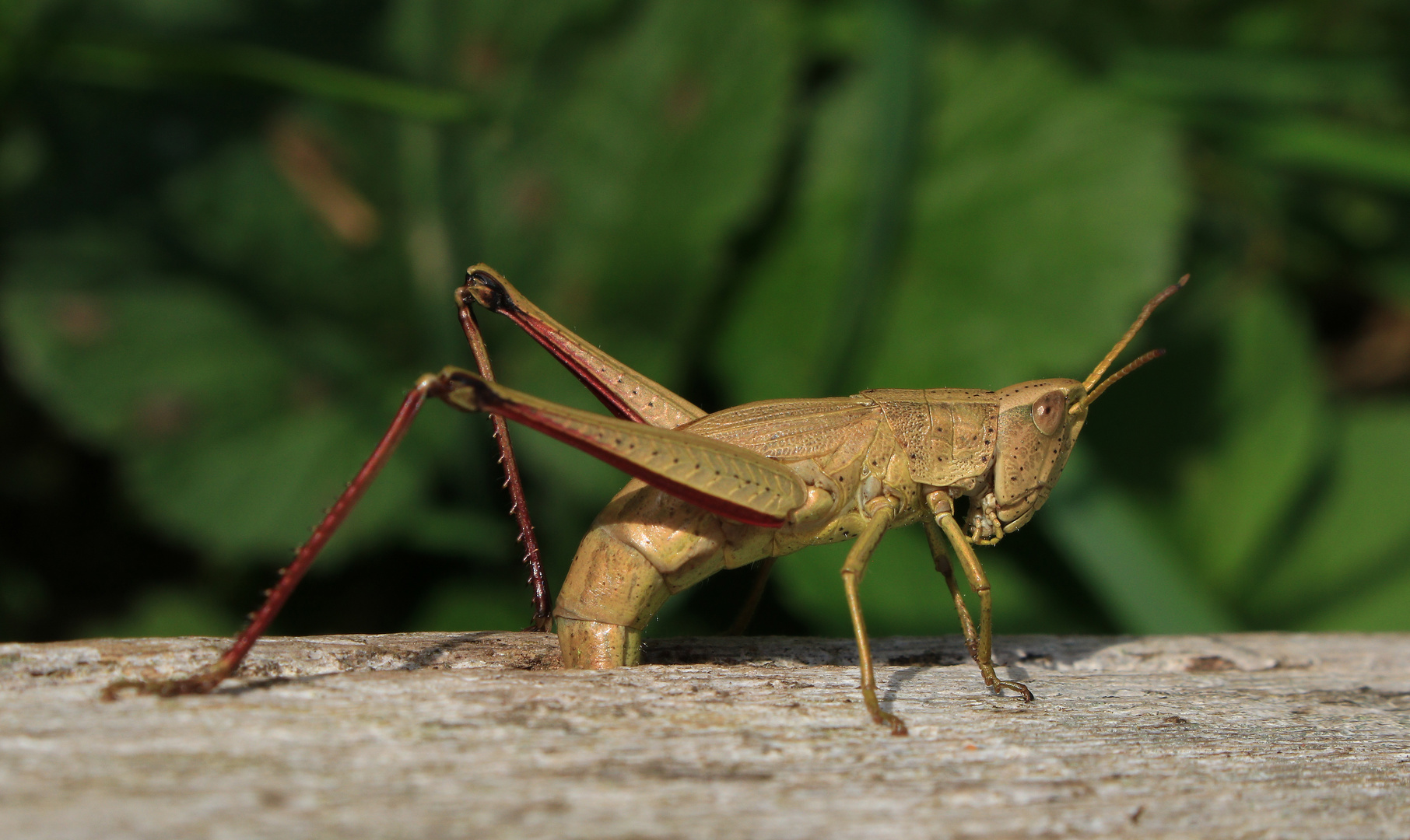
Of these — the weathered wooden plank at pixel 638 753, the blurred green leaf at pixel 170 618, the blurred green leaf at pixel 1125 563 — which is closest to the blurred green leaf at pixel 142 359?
the blurred green leaf at pixel 170 618

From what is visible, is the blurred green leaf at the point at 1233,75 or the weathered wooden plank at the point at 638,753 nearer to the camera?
the weathered wooden plank at the point at 638,753

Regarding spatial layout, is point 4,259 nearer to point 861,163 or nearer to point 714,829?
point 861,163

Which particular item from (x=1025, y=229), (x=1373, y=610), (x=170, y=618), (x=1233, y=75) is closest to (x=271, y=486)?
(x=170, y=618)

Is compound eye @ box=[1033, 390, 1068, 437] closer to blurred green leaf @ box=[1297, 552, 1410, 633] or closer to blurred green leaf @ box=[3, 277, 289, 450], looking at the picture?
blurred green leaf @ box=[1297, 552, 1410, 633]

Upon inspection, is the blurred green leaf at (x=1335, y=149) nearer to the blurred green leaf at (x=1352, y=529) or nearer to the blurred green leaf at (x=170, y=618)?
the blurred green leaf at (x=1352, y=529)

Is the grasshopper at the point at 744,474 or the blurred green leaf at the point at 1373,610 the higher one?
the grasshopper at the point at 744,474

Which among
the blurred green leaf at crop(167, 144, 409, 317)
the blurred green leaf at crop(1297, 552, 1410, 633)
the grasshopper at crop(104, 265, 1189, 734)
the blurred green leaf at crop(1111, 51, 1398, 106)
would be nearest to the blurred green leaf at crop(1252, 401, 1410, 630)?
the blurred green leaf at crop(1297, 552, 1410, 633)

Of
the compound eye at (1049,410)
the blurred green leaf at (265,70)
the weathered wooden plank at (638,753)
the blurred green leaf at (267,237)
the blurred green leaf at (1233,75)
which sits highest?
the blurred green leaf at (1233,75)

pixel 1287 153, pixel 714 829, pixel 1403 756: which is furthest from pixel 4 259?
pixel 1287 153
